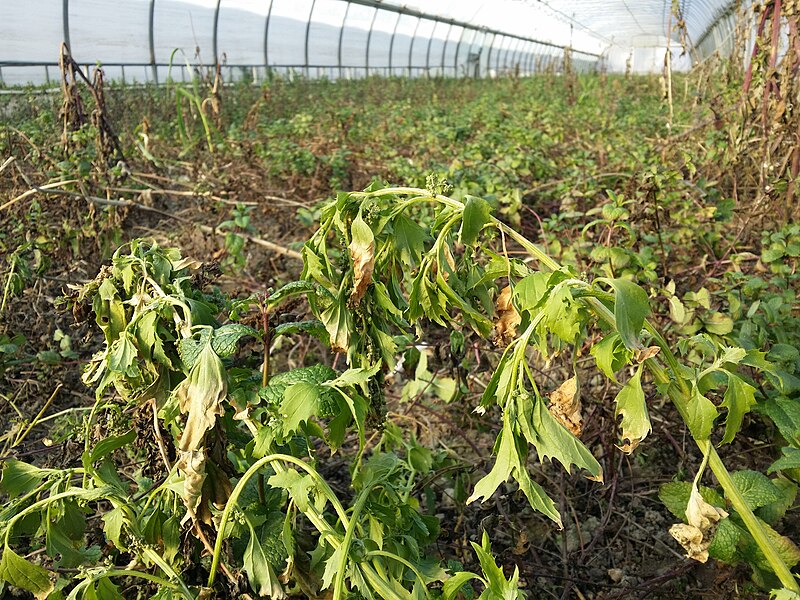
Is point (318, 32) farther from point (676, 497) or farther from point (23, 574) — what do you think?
point (23, 574)

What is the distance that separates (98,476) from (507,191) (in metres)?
2.53

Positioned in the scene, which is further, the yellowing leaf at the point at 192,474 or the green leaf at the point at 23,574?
the green leaf at the point at 23,574

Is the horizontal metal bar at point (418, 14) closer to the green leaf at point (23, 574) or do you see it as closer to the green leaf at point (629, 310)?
the green leaf at point (23, 574)

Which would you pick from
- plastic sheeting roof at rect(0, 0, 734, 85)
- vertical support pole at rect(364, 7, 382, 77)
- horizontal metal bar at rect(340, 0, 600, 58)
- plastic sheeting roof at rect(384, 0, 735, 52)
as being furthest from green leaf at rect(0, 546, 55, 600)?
vertical support pole at rect(364, 7, 382, 77)

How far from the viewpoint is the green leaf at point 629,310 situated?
0.77 m

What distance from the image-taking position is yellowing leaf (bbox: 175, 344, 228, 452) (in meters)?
0.97

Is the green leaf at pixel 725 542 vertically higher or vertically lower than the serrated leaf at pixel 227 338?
lower

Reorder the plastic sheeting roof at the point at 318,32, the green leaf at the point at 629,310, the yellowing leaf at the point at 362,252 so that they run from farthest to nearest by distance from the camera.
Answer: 1. the plastic sheeting roof at the point at 318,32
2. the yellowing leaf at the point at 362,252
3. the green leaf at the point at 629,310

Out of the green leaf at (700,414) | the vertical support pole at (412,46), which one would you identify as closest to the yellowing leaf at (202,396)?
the green leaf at (700,414)

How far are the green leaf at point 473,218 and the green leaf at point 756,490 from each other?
81 cm

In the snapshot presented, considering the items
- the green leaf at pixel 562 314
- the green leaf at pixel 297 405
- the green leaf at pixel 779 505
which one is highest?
the green leaf at pixel 562 314

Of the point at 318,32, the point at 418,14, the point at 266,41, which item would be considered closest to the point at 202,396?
the point at 266,41

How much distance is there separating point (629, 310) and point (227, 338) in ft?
1.88

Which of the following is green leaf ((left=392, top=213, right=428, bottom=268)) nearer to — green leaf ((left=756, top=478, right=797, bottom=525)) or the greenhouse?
the greenhouse
